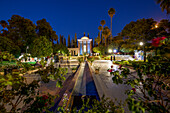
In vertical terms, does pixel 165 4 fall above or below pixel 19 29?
above

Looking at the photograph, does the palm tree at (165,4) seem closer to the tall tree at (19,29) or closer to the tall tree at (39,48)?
the tall tree at (39,48)

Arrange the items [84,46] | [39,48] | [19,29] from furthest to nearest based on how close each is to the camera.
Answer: [84,46] → [19,29] → [39,48]

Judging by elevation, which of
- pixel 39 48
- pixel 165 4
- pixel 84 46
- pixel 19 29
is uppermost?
pixel 165 4

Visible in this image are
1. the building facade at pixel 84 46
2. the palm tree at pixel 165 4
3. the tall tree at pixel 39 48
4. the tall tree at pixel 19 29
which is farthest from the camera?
the building facade at pixel 84 46

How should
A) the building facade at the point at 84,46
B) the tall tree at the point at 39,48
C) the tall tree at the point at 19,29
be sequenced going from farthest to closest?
the building facade at the point at 84,46 < the tall tree at the point at 19,29 < the tall tree at the point at 39,48

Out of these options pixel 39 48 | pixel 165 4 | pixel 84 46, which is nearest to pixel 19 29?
pixel 39 48

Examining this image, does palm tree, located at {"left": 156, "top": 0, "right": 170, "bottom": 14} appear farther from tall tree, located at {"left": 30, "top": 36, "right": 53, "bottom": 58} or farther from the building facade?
the building facade

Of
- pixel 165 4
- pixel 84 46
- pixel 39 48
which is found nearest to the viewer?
pixel 165 4

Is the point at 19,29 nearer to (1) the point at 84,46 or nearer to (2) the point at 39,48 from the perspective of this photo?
(2) the point at 39,48

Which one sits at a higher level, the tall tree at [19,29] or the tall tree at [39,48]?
the tall tree at [19,29]

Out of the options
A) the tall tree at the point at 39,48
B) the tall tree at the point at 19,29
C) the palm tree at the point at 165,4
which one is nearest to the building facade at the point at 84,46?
the tall tree at the point at 19,29

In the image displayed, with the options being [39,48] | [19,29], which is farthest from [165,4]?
[19,29]

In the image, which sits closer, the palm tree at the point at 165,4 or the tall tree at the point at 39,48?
the palm tree at the point at 165,4

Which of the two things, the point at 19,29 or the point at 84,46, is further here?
the point at 84,46
